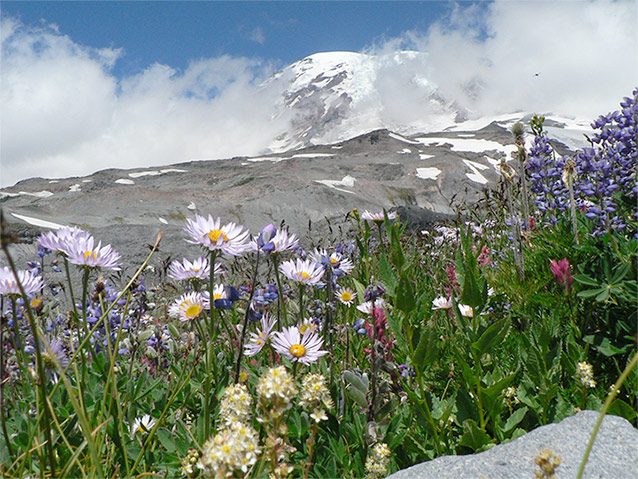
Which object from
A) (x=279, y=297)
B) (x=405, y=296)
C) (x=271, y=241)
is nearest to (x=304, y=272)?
(x=279, y=297)

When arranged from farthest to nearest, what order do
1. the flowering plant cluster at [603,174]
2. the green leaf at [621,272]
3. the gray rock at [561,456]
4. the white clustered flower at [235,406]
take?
the flowering plant cluster at [603,174]
the green leaf at [621,272]
the gray rock at [561,456]
the white clustered flower at [235,406]

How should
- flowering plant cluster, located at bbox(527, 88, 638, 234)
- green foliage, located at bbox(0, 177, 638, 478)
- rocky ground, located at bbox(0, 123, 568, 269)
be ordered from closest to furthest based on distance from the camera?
green foliage, located at bbox(0, 177, 638, 478)
flowering plant cluster, located at bbox(527, 88, 638, 234)
rocky ground, located at bbox(0, 123, 568, 269)

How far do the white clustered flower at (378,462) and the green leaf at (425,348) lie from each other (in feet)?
0.93

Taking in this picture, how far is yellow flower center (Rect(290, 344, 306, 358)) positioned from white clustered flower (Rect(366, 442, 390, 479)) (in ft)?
1.28

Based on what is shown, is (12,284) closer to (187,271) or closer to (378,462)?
(187,271)

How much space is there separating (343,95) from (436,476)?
176m

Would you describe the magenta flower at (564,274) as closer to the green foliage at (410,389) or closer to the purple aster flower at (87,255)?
the green foliage at (410,389)

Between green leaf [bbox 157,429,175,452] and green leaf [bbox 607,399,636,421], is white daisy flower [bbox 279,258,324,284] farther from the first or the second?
green leaf [bbox 607,399,636,421]

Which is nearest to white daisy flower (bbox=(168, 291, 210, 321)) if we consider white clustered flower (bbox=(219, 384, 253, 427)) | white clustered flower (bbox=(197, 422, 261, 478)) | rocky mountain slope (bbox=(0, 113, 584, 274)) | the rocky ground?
white clustered flower (bbox=(219, 384, 253, 427))

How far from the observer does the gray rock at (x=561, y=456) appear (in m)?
1.38

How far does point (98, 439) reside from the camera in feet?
4.97

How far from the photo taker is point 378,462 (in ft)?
5.05

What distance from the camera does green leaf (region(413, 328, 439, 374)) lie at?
157cm

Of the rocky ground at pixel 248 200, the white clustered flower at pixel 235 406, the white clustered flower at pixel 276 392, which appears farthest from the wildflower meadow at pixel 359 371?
the rocky ground at pixel 248 200
